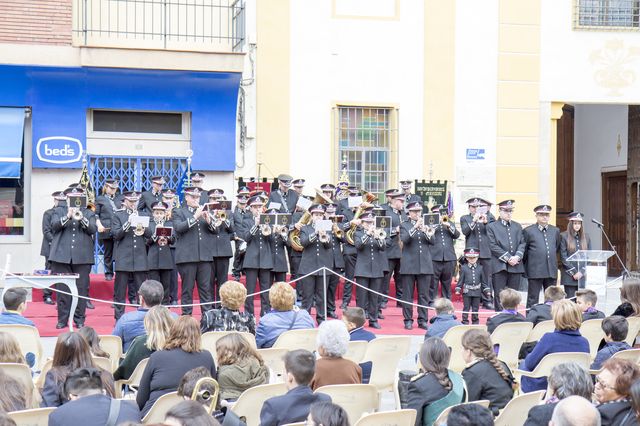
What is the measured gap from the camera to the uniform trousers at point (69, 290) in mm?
13070

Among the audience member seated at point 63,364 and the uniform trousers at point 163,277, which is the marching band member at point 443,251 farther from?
the audience member seated at point 63,364

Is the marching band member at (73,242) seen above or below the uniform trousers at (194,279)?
above

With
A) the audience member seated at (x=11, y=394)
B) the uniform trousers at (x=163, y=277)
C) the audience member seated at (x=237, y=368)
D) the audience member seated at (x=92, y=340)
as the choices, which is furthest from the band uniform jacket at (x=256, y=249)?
the audience member seated at (x=11, y=394)

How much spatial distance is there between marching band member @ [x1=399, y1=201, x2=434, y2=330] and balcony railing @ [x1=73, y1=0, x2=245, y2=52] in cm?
562

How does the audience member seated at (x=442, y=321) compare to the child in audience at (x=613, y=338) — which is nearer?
the child in audience at (x=613, y=338)

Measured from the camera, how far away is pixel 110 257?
51.0 ft

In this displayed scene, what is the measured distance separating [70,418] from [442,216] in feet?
34.6

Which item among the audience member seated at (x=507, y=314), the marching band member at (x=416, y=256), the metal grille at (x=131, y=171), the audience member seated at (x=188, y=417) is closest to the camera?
the audience member seated at (x=188, y=417)

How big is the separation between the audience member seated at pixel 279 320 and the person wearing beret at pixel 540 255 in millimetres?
6981

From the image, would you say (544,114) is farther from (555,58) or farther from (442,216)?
(442,216)

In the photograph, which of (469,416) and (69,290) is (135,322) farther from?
(69,290)

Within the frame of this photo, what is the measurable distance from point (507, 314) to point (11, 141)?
33.7ft

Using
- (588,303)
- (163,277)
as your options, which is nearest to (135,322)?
(588,303)

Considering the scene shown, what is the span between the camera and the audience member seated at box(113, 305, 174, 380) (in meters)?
7.26
